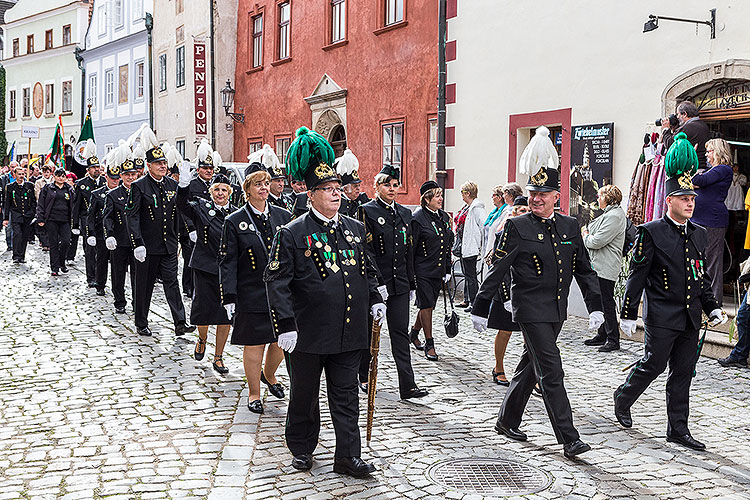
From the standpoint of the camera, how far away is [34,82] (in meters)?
45.5

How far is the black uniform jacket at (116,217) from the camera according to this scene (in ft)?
38.9

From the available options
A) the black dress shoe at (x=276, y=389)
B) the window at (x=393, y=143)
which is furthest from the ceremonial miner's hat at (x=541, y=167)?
the window at (x=393, y=143)

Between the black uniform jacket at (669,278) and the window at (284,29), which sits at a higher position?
the window at (284,29)

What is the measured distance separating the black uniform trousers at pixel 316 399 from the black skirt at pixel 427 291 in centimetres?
318

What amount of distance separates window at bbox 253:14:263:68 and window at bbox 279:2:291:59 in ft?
4.66

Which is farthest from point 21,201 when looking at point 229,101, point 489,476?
point 489,476

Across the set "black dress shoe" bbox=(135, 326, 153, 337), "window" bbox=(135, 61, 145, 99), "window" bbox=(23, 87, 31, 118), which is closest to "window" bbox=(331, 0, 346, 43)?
"black dress shoe" bbox=(135, 326, 153, 337)

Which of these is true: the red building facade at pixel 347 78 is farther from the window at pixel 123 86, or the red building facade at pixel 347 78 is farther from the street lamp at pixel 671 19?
the window at pixel 123 86

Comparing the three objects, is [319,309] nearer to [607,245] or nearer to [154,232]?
[154,232]

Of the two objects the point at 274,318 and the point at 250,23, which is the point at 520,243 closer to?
the point at 274,318

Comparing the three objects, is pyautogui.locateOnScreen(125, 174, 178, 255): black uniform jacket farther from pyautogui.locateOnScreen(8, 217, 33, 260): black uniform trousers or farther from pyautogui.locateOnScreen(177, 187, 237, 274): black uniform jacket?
pyautogui.locateOnScreen(8, 217, 33, 260): black uniform trousers

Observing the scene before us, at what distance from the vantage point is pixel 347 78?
65.0ft

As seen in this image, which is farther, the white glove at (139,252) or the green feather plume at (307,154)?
the white glove at (139,252)

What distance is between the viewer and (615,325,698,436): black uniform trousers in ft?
20.9
